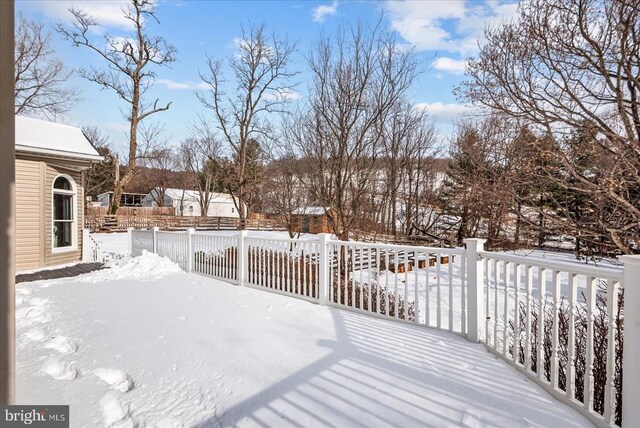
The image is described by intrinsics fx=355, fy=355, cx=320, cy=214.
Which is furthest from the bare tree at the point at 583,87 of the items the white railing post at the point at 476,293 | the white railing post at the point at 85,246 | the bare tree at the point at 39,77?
the bare tree at the point at 39,77

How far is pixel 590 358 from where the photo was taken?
1965 millimetres

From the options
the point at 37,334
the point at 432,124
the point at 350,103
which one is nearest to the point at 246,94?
the point at 432,124

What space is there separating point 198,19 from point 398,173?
7342 millimetres

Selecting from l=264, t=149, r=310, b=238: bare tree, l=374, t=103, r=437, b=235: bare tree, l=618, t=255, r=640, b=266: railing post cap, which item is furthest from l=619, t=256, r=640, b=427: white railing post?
l=374, t=103, r=437, b=235: bare tree

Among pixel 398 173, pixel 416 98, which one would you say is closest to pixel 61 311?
pixel 416 98

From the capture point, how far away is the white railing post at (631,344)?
1.66 m

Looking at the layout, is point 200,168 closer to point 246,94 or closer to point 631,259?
point 246,94

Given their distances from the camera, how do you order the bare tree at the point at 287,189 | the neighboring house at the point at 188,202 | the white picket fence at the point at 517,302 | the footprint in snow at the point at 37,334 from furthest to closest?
1. the neighboring house at the point at 188,202
2. the bare tree at the point at 287,189
3. the footprint in snow at the point at 37,334
4. the white picket fence at the point at 517,302

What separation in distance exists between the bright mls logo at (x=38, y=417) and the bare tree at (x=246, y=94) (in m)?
14.4

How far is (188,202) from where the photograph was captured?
128ft

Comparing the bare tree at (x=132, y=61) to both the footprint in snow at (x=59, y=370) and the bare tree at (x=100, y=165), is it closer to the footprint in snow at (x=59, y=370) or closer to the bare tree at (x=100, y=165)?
the bare tree at (x=100, y=165)

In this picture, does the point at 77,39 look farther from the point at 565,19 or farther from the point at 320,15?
the point at 565,19

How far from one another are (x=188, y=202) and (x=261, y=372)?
128ft

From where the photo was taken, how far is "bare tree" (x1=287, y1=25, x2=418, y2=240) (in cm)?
716
